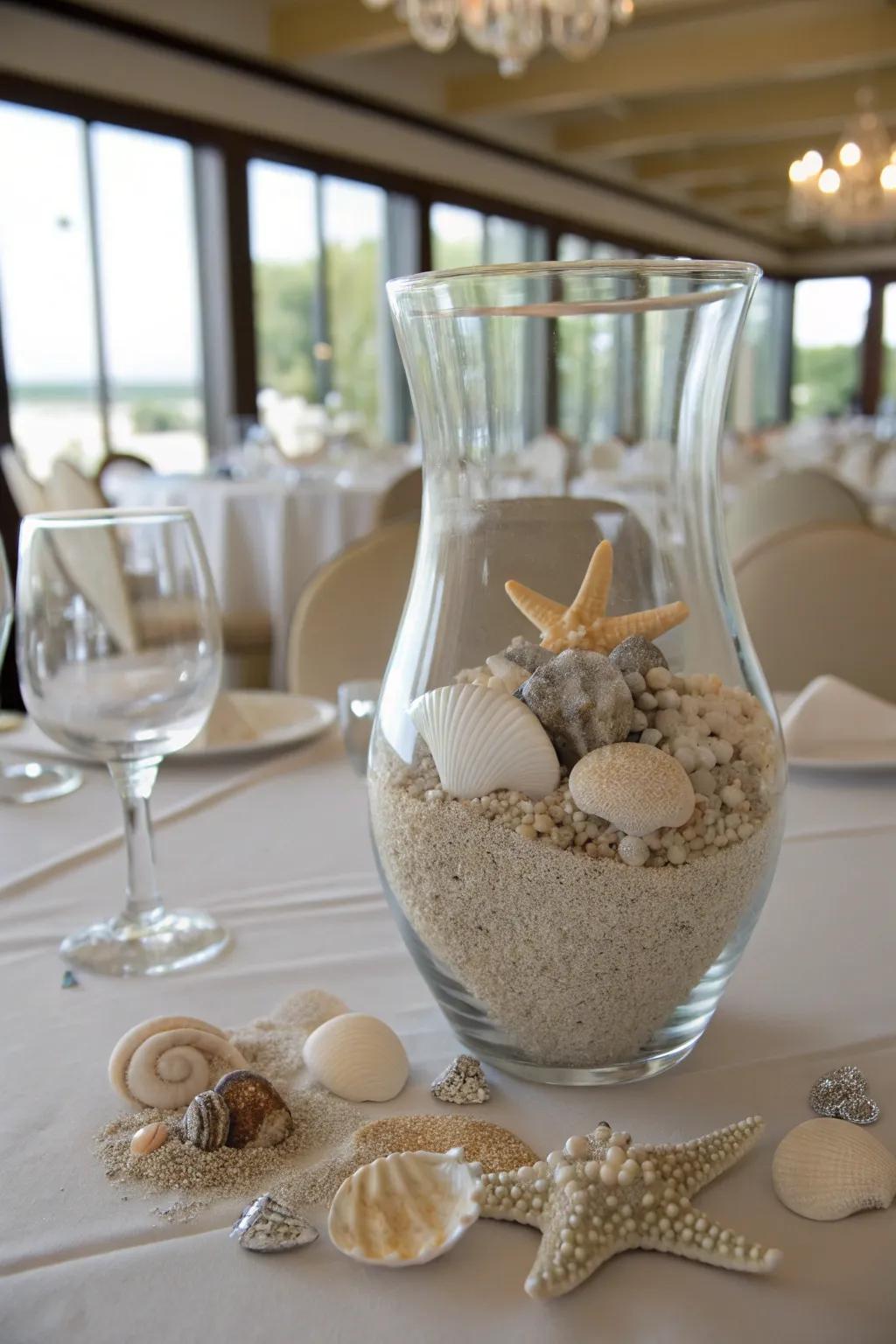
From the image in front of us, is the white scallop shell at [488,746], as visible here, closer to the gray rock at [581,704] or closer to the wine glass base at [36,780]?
the gray rock at [581,704]

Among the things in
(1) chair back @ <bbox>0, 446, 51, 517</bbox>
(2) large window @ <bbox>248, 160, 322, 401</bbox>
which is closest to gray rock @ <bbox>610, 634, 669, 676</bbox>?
(1) chair back @ <bbox>0, 446, 51, 517</bbox>

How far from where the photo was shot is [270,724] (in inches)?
41.9

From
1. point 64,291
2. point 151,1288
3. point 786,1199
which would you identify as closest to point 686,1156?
point 786,1199

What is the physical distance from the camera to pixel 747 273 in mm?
474

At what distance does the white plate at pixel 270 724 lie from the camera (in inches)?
37.0

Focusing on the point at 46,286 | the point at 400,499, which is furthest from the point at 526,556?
the point at 46,286

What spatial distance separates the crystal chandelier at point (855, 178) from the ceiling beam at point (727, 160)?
1.89 metres

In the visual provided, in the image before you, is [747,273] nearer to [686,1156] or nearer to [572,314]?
[572,314]

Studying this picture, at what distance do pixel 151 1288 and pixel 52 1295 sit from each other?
3 centimetres

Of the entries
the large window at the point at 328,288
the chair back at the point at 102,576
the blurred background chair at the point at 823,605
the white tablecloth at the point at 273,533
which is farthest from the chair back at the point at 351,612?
the large window at the point at 328,288

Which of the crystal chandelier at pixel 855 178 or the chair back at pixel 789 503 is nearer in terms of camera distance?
the chair back at pixel 789 503

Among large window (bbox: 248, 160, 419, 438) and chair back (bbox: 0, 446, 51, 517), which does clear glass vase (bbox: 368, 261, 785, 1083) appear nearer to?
chair back (bbox: 0, 446, 51, 517)

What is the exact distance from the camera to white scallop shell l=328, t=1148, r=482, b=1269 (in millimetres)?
364

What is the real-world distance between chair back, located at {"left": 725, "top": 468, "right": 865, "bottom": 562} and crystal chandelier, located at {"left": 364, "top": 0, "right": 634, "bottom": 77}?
7.75 feet
